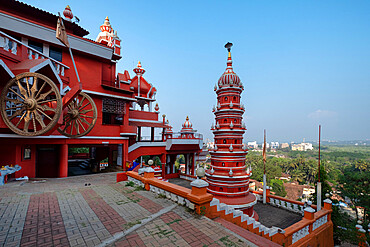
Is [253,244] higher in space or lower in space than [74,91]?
lower

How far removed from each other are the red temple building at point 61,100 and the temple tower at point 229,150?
6.81m

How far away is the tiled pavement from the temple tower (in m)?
7.67

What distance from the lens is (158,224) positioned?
5434mm

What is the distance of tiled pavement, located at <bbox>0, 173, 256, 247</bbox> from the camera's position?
4.54 metres

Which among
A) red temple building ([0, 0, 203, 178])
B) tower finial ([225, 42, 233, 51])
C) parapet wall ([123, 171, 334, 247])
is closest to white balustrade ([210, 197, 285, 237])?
parapet wall ([123, 171, 334, 247])

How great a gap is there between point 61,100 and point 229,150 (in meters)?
11.6

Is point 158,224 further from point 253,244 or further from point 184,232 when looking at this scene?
point 253,244

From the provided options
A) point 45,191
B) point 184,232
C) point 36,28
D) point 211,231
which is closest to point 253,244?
point 211,231

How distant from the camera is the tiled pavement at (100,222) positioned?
4539 millimetres

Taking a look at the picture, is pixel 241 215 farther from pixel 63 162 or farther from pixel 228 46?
pixel 228 46

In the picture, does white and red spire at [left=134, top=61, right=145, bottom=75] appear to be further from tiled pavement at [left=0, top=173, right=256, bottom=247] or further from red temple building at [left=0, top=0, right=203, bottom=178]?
tiled pavement at [left=0, top=173, right=256, bottom=247]

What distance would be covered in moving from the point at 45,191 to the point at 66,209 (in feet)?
10.5

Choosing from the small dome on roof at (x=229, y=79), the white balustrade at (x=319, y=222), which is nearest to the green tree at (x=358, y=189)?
the white balustrade at (x=319, y=222)

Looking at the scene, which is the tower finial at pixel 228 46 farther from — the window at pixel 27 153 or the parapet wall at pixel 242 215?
the window at pixel 27 153
